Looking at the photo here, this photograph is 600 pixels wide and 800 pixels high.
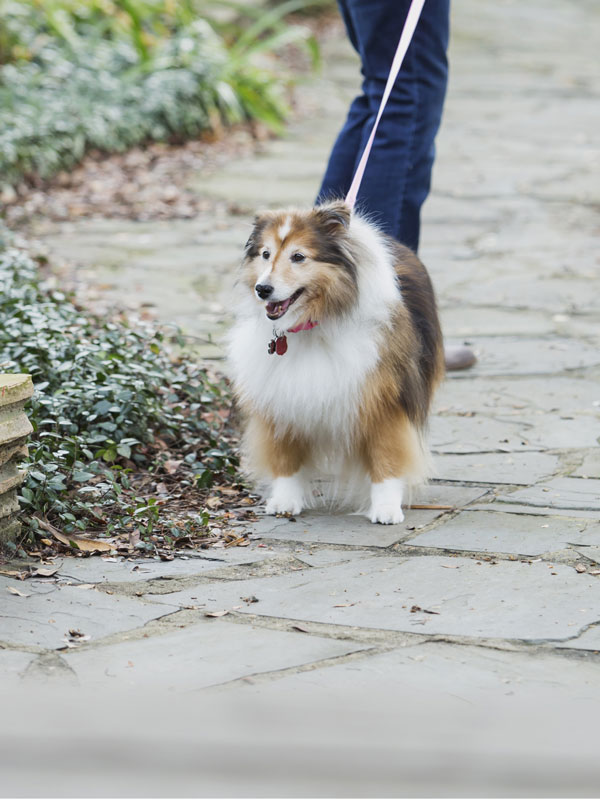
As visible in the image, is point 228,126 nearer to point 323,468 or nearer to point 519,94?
point 519,94

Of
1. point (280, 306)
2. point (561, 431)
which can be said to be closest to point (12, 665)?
point (280, 306)

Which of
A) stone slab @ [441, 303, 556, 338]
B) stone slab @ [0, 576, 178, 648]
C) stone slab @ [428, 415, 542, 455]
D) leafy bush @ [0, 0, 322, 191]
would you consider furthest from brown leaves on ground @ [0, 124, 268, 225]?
stone slab @ [0, 576, 178, 648]

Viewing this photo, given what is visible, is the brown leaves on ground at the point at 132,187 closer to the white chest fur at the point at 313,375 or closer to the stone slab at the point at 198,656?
the white chest fur at the point at 313,375

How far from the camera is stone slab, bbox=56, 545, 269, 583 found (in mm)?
2773

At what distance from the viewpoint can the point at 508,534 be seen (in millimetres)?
3027

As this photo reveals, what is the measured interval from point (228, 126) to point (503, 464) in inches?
235

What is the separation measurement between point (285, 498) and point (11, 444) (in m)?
0.80

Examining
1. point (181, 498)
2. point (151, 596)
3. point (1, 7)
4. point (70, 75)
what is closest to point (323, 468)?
point (181, 498)

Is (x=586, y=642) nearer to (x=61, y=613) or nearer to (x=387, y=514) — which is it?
(x=387, y=514)

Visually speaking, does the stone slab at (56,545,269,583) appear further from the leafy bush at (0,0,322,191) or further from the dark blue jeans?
the leafy bush at (0,0,322,191)

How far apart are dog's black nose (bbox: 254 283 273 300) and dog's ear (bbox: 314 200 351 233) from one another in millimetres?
217

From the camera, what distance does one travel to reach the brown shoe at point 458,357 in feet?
14.8

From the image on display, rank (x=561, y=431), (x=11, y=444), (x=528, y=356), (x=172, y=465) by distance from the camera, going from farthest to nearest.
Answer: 1. (x=528, y=356)
2. (x=561, y=431)
3. (x=172, y=465)
4. (x=11, y=444)

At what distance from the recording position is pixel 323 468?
3.40 metres
